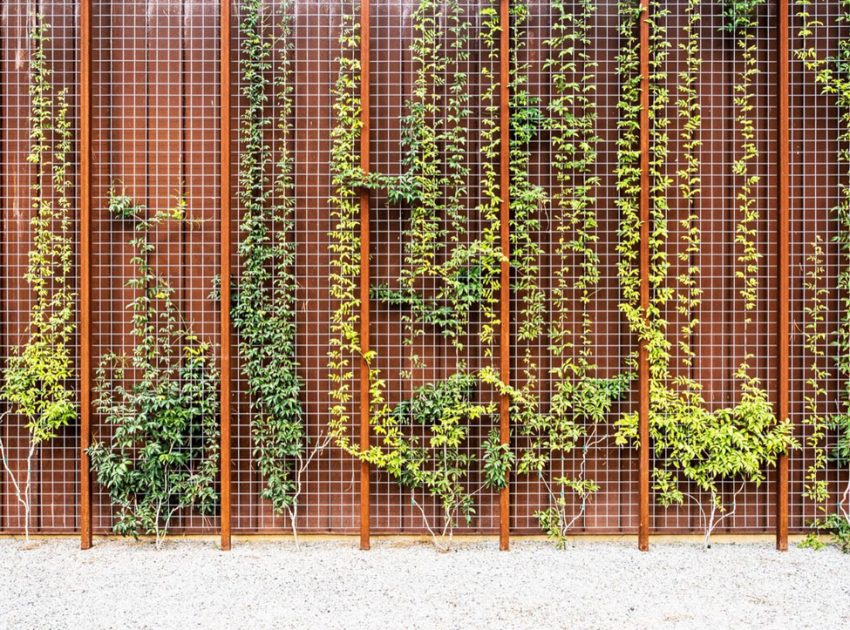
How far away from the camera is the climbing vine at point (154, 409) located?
3973mm

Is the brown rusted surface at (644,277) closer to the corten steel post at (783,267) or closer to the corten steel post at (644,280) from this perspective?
the corten steel post at (644,280)

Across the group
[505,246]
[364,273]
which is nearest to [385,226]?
[364,273]

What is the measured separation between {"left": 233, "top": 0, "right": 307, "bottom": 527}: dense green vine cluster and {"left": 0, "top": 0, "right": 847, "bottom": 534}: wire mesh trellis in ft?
0.19

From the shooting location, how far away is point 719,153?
4.20 metres

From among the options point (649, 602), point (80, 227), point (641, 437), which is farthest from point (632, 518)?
point (80, 227)

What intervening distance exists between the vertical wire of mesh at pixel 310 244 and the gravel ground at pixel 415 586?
0.33 meters

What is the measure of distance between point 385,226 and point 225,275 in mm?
1222

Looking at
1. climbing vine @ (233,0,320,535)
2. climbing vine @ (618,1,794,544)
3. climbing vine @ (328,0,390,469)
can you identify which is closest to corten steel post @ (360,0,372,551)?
climbing vine @ (328,0,390,469)

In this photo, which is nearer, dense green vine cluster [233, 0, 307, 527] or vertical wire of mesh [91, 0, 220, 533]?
dense green vine cluster [233, 0, 307, 527]

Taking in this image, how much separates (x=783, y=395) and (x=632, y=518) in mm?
1434

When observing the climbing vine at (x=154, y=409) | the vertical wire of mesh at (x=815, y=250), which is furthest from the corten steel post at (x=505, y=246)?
the vertical wire of mesh at (x=815, y=250)

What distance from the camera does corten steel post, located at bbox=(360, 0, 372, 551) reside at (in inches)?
155

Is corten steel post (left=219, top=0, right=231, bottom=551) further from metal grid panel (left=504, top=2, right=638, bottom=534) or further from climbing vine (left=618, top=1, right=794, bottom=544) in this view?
climbing vine (left=618, top=1, right=794, bottom=544)

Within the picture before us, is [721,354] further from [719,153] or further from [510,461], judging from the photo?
[510,461]
